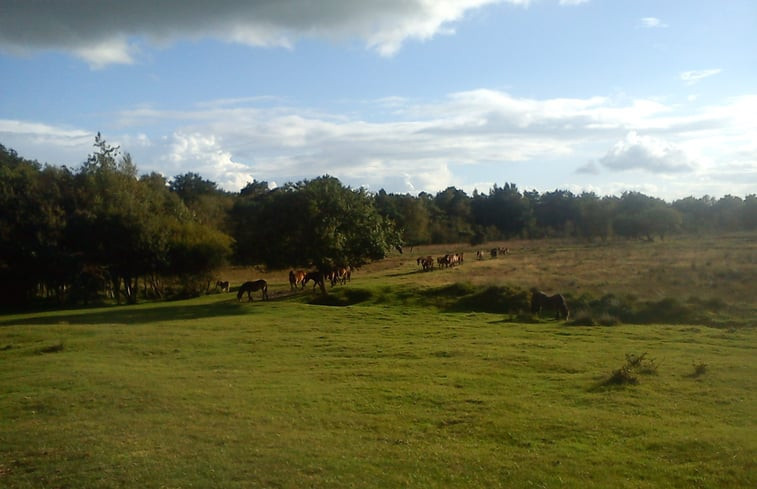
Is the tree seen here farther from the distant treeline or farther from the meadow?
the meadow

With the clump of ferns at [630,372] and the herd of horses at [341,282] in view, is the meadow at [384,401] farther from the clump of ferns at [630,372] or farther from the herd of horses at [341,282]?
the herd of horses at [341,282]

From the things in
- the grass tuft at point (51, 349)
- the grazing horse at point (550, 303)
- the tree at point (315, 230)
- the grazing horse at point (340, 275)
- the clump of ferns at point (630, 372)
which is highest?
the tree at point (315, 230)

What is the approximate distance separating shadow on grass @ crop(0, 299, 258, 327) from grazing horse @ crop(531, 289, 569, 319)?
14828 millimetres

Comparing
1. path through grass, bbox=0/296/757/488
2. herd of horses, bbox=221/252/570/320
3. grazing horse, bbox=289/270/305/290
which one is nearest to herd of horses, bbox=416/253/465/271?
herd of horses, bbox=221/252/570/320

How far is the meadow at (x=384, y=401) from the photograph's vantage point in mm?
9438

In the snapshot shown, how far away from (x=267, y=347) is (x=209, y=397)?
24.6ft

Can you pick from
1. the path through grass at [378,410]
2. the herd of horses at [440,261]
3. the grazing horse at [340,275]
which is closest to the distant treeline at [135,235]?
the grazing horse at [340,275]

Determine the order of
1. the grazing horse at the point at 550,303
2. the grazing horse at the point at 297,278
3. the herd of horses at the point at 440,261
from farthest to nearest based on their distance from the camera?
1. the herd of horses at the point at 440,261
2. the grazing horse at the point at 297,278
3. the grazing horse at the point at 550,303

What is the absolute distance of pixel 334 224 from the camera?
39.2 meters

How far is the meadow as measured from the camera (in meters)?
9.44

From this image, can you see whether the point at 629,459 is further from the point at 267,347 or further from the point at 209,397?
the point at 267,347

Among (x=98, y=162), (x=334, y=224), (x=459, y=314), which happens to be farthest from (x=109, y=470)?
(x=98, y=162)

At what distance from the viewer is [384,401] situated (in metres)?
13.9

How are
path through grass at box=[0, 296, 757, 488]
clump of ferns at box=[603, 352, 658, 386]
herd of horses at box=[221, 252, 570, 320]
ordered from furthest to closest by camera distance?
herd of horses at box=[221, 252, 570, 320]
clump of ferns at box=[603, 352, 658, 386]
path through grass at box=[0, 296, 757, 488]
